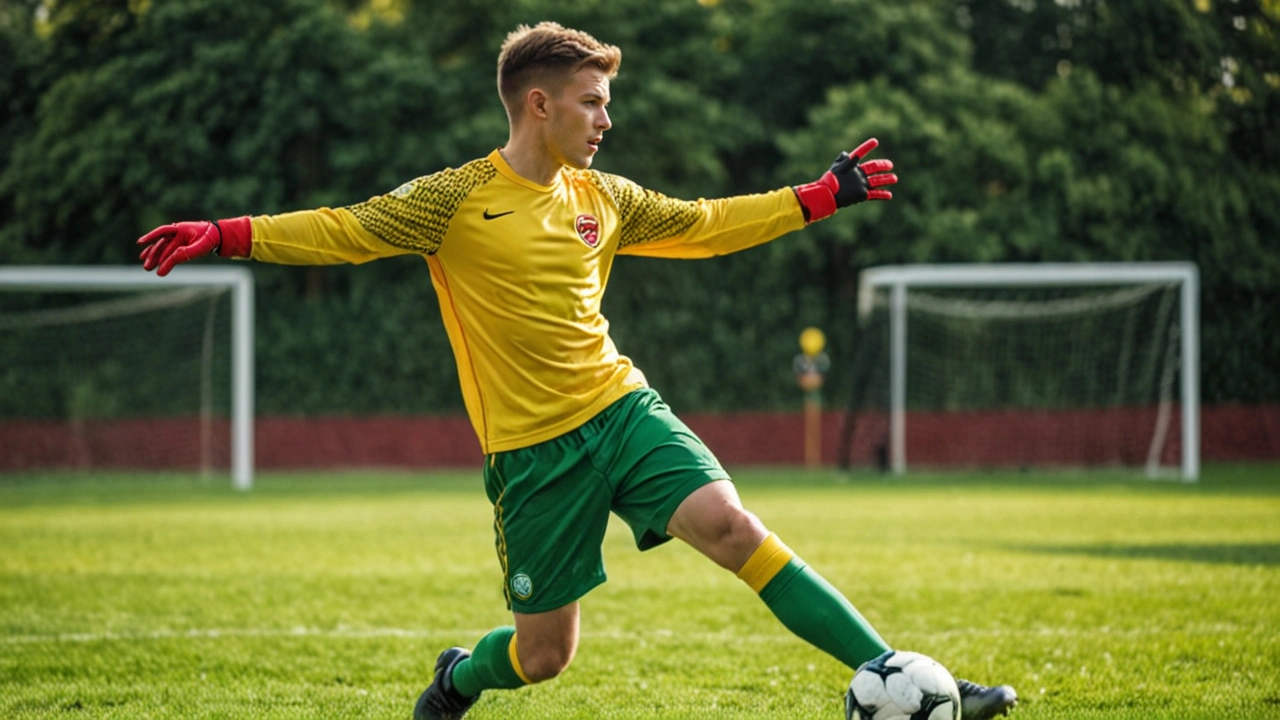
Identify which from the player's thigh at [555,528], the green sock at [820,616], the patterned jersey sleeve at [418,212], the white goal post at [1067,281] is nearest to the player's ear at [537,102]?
the patterned jersey sleeve at [418,212]

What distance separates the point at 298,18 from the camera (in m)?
27.3

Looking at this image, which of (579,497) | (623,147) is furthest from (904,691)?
(623,147)

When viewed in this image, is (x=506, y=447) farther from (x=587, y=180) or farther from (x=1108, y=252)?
(x=1108, y=252)

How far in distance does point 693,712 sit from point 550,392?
4.57 feet

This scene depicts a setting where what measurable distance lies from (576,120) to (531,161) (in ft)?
0.66

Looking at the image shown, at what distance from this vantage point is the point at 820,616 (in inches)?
173

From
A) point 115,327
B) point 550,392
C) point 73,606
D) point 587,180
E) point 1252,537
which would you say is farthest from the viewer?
point 115,327

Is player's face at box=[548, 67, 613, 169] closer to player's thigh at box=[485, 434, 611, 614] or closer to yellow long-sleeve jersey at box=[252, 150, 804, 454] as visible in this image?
yellow long-sleeve jersey at box=[252, 150, 804, 454]

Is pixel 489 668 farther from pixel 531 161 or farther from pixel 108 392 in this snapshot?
pixel 108 392

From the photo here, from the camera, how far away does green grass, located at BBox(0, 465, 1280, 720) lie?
568cm

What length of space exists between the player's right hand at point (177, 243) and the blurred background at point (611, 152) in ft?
71.9

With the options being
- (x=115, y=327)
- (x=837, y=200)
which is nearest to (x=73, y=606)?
(x=837, y=200)

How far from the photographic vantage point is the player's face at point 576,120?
15.6 ft

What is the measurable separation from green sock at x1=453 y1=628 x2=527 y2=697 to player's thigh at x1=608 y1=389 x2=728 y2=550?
0.62m
